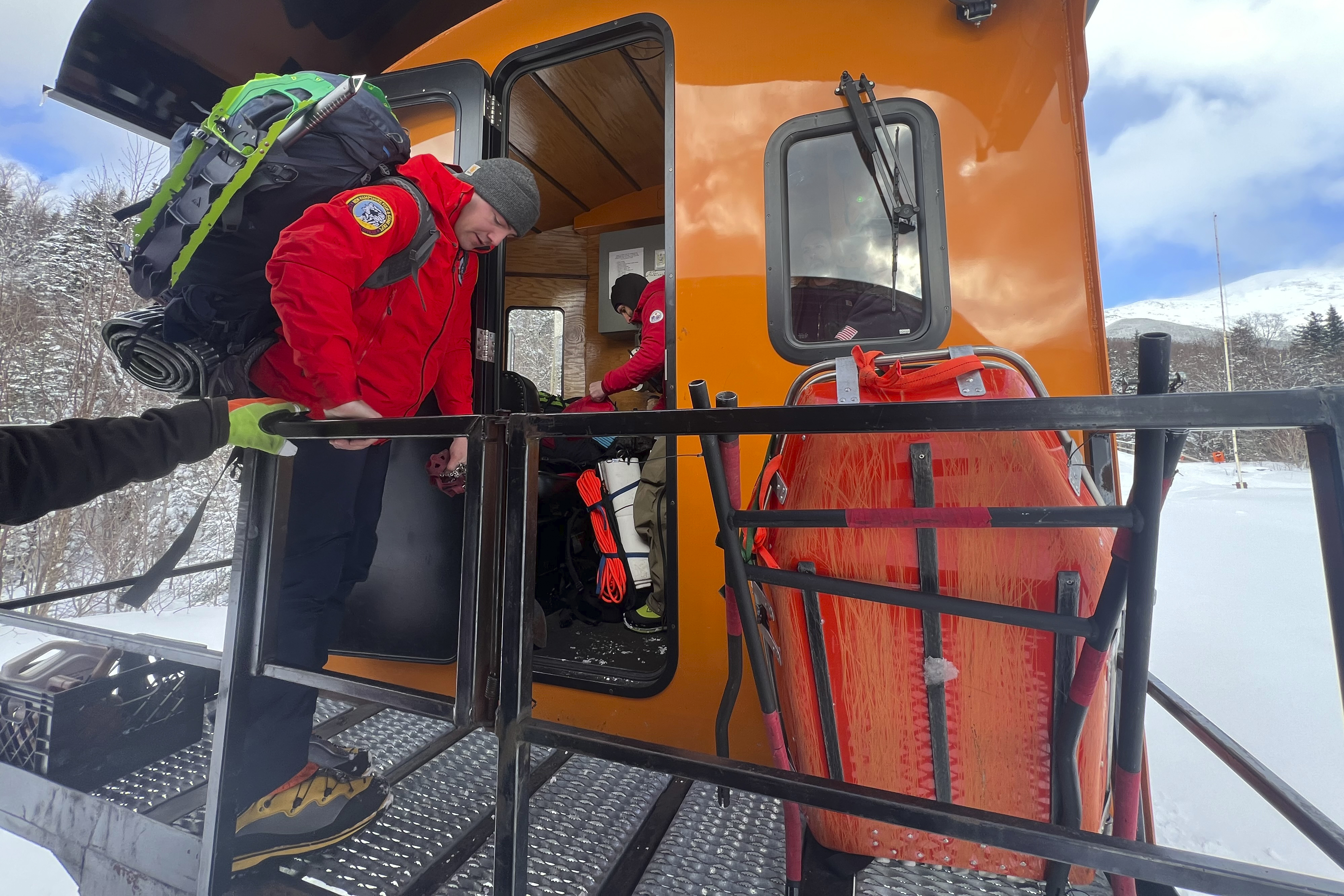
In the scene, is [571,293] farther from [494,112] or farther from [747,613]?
[747,613]

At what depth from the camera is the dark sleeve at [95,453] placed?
0.88 m

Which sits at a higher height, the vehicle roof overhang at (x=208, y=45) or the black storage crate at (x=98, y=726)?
the vehicle roof overhang at (x=208, y=45)

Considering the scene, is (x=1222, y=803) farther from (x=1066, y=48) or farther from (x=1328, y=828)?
(x=1066, y=48)

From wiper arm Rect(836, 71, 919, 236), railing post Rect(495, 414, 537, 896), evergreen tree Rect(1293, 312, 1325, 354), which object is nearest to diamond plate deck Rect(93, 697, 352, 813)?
railing post Rect(495, 414, 537, 896)

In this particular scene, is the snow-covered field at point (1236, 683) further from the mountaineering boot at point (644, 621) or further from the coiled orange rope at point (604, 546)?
the coiled orange rope at point (604, 546)

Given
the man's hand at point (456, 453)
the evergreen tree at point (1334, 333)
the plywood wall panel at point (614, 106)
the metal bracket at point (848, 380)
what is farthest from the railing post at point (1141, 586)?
the evergreen tree at point (1334, 333)

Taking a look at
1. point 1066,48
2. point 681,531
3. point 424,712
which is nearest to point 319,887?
point 424,712

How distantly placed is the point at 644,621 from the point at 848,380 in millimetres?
2052

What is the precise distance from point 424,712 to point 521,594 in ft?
0.89

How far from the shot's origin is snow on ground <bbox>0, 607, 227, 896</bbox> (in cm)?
229

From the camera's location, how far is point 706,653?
1.84m

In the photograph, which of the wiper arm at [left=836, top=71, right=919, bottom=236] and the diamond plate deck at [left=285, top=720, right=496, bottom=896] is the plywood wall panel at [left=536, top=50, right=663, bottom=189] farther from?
the diamond plate deck at [left=285, top=720, right=496, bottom=896]

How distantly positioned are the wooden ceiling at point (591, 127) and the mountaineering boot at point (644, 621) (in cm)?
232

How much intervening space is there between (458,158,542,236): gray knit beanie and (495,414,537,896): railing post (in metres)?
0.92
